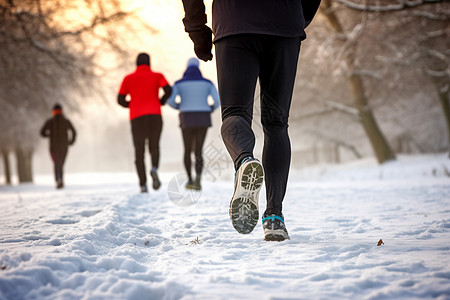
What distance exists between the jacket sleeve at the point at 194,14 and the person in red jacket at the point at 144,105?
353 cm

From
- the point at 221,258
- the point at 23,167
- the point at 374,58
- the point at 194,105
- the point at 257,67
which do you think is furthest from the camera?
the point at 23,167

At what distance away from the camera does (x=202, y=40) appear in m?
2.36

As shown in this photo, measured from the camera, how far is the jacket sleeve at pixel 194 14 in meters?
2.28

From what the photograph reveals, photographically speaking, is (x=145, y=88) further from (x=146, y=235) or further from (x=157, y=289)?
(x=157, y=289)

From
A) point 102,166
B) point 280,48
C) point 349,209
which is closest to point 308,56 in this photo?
point 349,209

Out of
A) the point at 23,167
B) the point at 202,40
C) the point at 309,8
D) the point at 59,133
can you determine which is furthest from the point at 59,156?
the point at 23,167

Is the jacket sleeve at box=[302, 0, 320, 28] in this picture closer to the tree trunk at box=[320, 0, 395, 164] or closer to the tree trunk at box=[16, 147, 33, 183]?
the tree trunk at box=[320, 0, 395, 164]

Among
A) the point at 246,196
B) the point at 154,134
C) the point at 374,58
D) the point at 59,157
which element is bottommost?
the point at 246,196

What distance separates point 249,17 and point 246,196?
1073 mm

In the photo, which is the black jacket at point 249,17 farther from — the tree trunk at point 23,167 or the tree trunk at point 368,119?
the tree trunk at point 23,167

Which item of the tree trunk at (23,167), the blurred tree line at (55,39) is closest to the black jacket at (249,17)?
the blurred tree line at (55,39)

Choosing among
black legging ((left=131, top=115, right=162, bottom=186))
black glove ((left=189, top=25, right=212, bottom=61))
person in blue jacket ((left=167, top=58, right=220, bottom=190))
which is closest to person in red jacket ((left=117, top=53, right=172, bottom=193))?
black legging ((left=131, top=115, right=162, bottom=186))

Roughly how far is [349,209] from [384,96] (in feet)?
40.8

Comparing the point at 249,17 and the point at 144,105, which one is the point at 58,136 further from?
the point at 249,17
